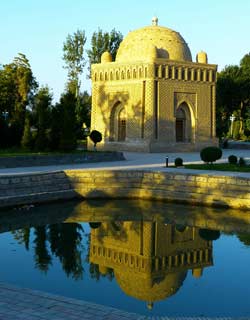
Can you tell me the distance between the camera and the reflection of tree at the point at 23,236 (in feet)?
42.2

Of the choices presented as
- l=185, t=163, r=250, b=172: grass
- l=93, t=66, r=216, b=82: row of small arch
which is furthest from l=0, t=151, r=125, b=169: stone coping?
l=93, t=66, r=216, b=82: row of small arch

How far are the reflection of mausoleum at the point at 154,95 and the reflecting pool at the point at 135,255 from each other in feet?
55.5

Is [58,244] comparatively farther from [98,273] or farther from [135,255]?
[98,273]

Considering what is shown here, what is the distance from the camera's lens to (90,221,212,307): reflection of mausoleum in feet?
31.6

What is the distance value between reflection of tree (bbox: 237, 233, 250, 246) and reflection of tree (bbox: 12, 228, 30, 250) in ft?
18.5

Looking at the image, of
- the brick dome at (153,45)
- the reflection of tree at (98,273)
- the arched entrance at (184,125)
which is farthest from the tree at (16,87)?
the reflection of tree at (98,273)

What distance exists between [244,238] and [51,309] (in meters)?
8.04

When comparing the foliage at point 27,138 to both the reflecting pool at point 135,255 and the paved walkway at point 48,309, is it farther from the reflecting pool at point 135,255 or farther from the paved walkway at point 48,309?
the paved walkway at point 48,309

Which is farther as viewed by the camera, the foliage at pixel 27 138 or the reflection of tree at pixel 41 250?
the foliage at pixel 27 138

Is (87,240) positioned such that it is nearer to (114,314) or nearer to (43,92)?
(114,314)

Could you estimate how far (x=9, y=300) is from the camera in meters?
7.00

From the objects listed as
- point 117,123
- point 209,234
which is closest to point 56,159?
point 209,234

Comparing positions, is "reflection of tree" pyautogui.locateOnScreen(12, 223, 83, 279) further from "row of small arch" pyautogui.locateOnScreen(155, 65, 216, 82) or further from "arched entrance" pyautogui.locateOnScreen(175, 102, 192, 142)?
"arched entrance" pyautogui.locateOnScreen(175, 102, 192, 142)

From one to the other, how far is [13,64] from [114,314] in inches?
1150
